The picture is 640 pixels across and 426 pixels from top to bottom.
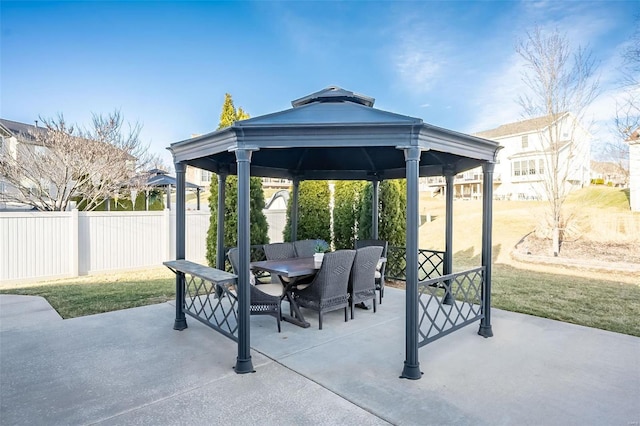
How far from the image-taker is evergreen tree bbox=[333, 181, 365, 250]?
28.5 feet

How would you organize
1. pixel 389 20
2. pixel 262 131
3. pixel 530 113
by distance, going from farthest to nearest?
pixel 530 113, pixel 389 20, pixel 262 131

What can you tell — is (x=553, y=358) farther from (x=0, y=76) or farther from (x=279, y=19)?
(x=0, y=76)

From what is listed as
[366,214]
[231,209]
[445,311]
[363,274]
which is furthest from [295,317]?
[366,214]

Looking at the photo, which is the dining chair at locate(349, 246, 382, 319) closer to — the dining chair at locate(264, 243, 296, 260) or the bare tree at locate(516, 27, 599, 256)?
the dining chair at locate(264, 243, 296, 260)

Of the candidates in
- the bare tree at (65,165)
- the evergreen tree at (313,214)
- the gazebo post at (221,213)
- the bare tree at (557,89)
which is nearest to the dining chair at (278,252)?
the gazebo post at (221,213)

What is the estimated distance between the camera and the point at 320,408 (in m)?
2.78

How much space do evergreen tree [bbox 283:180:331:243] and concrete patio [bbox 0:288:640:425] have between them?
4.02 metres

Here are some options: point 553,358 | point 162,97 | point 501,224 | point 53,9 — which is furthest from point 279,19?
point 501,224

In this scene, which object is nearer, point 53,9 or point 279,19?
point 53,9

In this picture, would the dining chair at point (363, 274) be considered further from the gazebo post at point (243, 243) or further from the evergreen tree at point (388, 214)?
the evergreen tree at point (388, 214)

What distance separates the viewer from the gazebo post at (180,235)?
15.6ft

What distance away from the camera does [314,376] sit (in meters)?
3.34

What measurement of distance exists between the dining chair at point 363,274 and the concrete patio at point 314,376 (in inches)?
15.5

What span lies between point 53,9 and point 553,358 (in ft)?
39.2
